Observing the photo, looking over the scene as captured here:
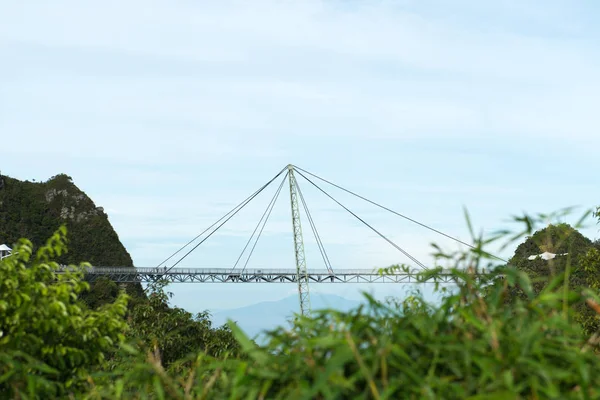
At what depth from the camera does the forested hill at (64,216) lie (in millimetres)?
160875

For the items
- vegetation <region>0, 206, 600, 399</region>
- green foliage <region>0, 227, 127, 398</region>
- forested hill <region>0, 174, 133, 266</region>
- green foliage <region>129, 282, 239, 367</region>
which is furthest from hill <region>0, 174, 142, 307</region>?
vegetation <region>0, 206, 600, 399</region>

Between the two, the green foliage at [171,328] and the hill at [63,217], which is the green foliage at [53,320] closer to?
the green foliage at [171,328]

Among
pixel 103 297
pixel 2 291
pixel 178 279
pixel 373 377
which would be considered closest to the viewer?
pixel 373 377

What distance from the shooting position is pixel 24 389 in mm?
6504

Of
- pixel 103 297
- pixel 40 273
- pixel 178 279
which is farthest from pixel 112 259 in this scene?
pixel 40 273

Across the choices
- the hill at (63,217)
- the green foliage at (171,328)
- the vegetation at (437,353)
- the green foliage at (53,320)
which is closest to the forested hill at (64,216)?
the hill at (63,217)

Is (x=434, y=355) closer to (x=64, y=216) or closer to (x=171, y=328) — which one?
(x=171, y=328)

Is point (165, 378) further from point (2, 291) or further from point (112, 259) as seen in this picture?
point (112, 259)

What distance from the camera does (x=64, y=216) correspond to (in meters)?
169

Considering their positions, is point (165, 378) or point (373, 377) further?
point (165, 378)

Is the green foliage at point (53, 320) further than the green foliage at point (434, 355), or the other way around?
the green foliage at point (53, 320)

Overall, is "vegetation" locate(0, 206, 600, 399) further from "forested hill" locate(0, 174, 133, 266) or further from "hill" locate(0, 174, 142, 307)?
"forested hill" locate(0, 174, 133, 266)

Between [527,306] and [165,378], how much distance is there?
206cm

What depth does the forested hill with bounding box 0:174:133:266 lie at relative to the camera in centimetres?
16088
